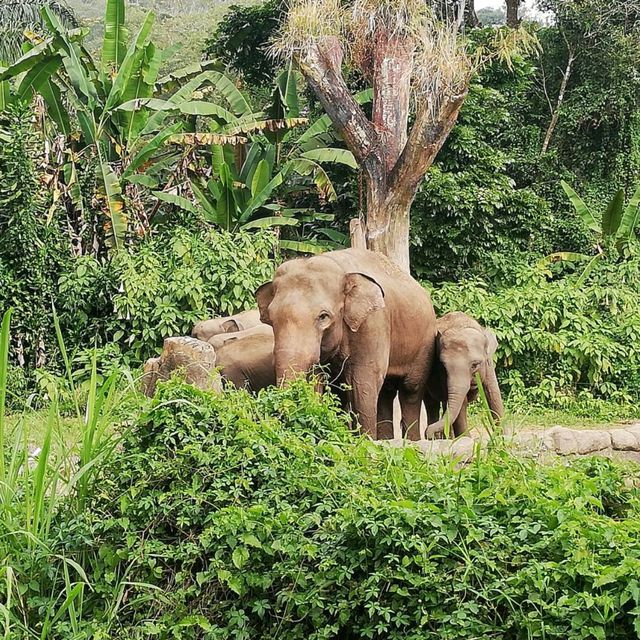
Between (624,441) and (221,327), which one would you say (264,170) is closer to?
(221,327)

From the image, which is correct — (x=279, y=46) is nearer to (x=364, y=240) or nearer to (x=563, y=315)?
(x=364, y=240)

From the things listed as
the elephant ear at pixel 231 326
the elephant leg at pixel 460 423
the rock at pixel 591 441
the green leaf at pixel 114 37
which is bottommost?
the rock at pixel 591 441

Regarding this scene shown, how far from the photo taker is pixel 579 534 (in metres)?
3.77

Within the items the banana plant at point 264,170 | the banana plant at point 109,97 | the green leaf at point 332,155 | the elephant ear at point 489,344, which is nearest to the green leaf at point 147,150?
the banana plant at point 109,97

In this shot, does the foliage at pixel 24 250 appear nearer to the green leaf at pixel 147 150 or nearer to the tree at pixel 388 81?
the green leaf at pixel 147 150

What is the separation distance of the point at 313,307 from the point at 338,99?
7.97 m

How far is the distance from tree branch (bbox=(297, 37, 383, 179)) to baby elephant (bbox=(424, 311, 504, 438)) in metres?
6.71

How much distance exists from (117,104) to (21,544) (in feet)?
35.2

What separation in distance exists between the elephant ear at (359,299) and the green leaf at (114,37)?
8.70 m

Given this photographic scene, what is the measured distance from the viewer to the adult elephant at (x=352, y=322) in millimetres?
7023

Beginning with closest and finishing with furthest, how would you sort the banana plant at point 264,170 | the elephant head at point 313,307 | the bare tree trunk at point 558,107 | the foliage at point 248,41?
the elephant head at point 313,307, the banana plant at point 264,170, the foliage at point 248,41, the bare tree trunk at point 558,107

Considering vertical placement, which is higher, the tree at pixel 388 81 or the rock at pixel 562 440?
the tree at pixel 388 81

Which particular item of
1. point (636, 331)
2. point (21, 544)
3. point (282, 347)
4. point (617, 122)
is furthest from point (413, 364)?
point (617, 122)

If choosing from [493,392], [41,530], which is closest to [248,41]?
[493,392]
